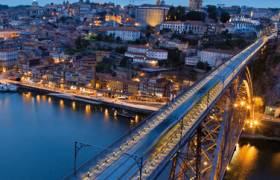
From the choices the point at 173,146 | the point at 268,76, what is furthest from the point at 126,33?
the point at 173,146

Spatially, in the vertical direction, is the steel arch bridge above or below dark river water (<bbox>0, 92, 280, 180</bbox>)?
above

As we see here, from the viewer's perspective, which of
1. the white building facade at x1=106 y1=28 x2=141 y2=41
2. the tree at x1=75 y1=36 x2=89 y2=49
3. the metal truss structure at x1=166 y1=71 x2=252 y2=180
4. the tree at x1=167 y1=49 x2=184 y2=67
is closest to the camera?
the metal truss structure at x1=166 y1=71 x2=252 y2=180

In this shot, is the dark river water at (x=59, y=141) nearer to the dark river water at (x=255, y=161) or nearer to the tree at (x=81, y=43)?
the dark river water at (x=255, y=161)

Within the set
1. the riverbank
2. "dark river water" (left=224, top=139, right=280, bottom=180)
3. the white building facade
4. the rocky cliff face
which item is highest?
the white building facade

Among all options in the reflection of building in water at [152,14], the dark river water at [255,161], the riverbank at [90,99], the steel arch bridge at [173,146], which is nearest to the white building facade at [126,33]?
the reflection of building in water at [152,14]

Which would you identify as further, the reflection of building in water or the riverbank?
the reflection of building in water

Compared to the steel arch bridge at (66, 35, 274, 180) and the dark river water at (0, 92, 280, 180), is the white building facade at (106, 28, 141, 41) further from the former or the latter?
the steel arch bridge at (66, 35, 274, 180)

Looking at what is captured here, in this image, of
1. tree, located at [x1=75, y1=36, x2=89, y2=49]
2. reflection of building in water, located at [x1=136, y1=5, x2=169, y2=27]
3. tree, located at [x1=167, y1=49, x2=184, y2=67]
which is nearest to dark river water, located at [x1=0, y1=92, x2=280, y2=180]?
tree, located at [x1=167, y1=49, x2=184, y2=67]
